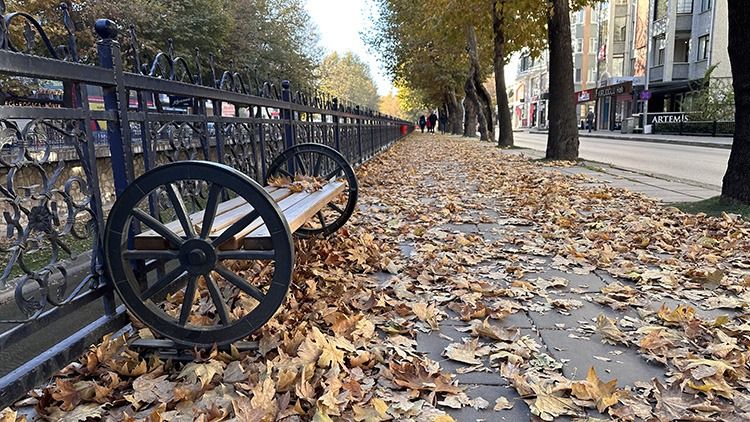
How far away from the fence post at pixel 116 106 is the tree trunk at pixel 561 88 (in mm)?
11304

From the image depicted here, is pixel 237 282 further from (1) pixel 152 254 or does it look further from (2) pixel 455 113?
(2) pixel 455 113

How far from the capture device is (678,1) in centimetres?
3797

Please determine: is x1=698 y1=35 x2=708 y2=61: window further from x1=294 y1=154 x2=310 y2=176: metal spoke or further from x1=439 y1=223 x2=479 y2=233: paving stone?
x1=294 y1=154 x2=310 y2=176: metal spoke

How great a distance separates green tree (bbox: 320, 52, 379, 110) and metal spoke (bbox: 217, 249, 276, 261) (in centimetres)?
9062

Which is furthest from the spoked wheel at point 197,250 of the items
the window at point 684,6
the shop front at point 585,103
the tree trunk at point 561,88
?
the shop front at point 585,103

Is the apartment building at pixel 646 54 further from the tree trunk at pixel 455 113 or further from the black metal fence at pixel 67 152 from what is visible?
the black metal fence at pixel 67 152

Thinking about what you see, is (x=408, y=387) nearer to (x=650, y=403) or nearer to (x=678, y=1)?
(x=650, y=403)

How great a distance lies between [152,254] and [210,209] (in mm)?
338

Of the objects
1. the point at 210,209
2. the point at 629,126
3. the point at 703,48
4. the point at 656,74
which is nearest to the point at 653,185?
the point at 210,209

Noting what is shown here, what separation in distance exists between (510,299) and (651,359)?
0.97 meters

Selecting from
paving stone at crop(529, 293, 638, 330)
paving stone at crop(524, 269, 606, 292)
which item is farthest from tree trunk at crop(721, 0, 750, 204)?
paving stone at crop(529, 293, 638, 330)

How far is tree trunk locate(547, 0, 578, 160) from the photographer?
12.1 m

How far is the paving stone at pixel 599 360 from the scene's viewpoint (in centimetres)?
238

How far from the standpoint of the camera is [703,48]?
35969mm
